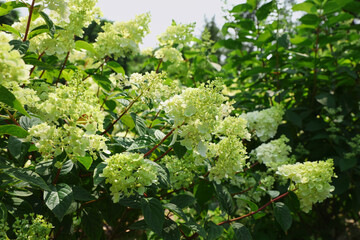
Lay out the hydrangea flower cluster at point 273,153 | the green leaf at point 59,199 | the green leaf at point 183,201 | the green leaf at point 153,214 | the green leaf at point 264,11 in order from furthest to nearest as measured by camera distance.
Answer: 1. the green leaf at point 264,11
2. the hydrangea flower cluster at point 273,153
3. the green leaf at point 183,201
4. the green leaf at point 153,214
5. the green leaf at point 59,199

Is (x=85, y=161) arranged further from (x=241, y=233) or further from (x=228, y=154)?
(x=241, y=233)

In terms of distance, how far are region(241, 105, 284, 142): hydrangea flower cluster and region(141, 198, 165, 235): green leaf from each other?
1.31 meters

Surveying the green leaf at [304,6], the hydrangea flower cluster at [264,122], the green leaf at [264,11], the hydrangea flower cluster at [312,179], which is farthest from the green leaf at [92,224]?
the green leaf at [304,6]

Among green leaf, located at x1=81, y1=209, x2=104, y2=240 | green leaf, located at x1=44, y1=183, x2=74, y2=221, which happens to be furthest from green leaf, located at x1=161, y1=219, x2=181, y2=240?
green leaf, located at x1=44, y1=183, x2=74, y2=221

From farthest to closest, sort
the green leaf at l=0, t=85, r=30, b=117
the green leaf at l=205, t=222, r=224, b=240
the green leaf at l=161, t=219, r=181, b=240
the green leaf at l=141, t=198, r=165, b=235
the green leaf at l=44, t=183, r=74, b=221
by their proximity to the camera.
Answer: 1. the green leaf at l=205, t=222, r=224, b=240
2. the green leaf at l=161, t=219, r=181, b=240
3. the green leaf at l=141, t=198, r=165, b=235
4. the green leaf at l=44, t=183, r=74, b=221
5. the green leaf at l=0, t=85, r=30, b=117

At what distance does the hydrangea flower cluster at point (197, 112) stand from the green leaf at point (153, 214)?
1.09ft

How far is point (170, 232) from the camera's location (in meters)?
1.56

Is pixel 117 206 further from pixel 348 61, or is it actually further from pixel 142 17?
pixel 348 61

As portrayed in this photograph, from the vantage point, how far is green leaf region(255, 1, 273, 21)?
2945 millimetres

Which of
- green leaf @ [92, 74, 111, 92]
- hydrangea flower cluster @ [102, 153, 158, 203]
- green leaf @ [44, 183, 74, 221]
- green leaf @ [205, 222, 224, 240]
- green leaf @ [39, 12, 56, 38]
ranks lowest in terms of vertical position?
green leaf @ [205, 222, 224, 240]

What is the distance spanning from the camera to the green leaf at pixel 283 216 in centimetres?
182

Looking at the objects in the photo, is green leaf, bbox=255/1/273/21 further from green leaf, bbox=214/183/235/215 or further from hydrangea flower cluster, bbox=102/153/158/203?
hydrangea flower cluster, bbox=102/153/158/203

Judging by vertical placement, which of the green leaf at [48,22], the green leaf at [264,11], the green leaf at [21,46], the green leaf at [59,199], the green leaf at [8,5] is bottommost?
the green leaf at [59,199]

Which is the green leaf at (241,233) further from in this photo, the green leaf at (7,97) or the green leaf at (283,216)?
the green leaf at (7,97)
